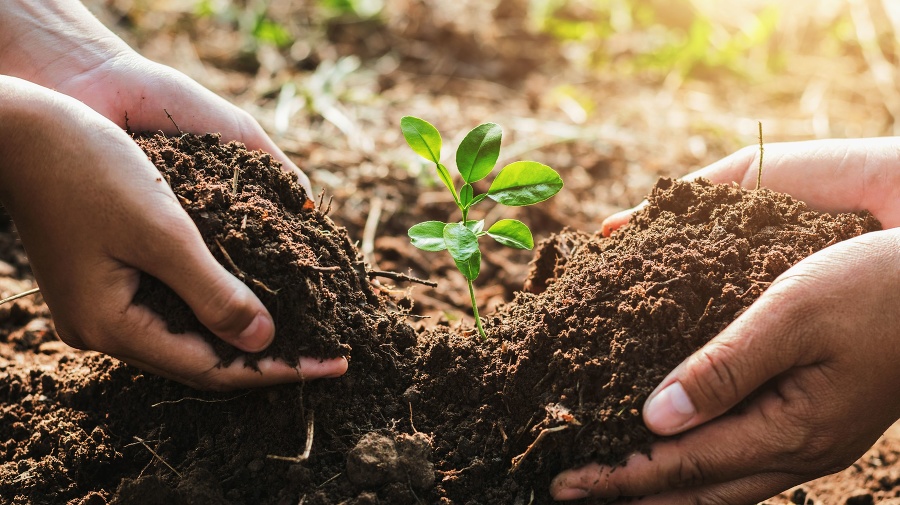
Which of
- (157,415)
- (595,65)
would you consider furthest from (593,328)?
(595,65)

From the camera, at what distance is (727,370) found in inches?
57.4

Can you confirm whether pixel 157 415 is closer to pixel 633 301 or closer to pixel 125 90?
pixel 125 90

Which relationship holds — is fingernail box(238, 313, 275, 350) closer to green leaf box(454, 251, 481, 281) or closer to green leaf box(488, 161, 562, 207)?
green leaf box(454, 251, 481, 281)

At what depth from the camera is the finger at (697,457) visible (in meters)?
1.53

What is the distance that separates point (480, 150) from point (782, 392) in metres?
0.92

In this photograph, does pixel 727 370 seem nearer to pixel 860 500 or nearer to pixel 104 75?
pixel 860 500

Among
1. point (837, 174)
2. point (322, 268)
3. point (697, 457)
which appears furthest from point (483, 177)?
point (837, 174)

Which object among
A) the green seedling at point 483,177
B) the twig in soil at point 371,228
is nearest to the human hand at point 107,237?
the green seedling at point 483,177

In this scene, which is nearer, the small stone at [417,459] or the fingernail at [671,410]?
the fingernail at [671,410]

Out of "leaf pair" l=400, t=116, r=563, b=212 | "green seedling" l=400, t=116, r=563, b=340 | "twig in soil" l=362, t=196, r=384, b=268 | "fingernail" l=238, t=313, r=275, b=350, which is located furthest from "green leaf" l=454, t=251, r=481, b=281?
"twig in soil" l=362, t=196, r=384, b=268

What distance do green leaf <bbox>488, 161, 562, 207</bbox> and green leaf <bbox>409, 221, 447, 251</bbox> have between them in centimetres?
17

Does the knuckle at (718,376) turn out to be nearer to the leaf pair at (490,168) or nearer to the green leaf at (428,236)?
the leaf pair at (490,168)

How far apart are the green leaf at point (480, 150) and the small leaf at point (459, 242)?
149 mm

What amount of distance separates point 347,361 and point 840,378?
114 centimetres
